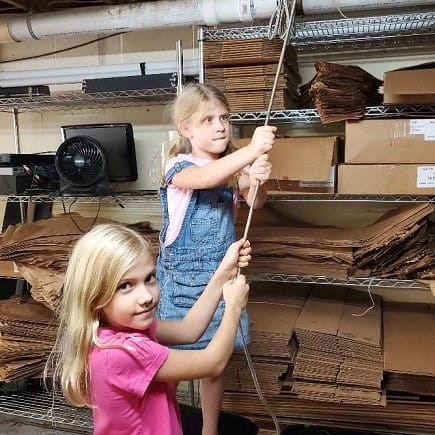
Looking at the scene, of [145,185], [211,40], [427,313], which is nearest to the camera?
[211,40]

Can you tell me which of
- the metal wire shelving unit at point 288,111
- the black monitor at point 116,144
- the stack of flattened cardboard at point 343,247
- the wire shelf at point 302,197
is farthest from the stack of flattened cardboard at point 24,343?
the stack of flattened cardboard at point 343,247

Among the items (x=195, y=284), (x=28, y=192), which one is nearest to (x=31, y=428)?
(x=28, y=192)

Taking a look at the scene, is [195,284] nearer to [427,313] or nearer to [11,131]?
[427,313]

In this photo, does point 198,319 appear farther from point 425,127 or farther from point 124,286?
point 425,127

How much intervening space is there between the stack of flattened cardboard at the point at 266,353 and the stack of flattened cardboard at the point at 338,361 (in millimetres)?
50

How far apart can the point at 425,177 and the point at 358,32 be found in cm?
62

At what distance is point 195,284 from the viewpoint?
150cm

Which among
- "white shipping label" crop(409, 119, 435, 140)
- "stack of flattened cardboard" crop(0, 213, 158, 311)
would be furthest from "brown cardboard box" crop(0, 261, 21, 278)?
"white shipping label" crop(409, 119, 435, 140)

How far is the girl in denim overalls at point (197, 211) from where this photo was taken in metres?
1.43

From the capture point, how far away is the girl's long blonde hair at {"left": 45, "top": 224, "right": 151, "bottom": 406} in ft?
3.22

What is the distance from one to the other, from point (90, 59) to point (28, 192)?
749 millimetres

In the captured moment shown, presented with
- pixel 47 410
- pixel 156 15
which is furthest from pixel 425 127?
pixel 47 410

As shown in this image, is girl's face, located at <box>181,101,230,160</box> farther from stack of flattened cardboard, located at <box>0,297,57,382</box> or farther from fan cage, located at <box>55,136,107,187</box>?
stack of flattened cardboard, located at <box>0,297,57,382</box>

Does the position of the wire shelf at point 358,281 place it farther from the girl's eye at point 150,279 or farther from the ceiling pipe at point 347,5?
the ceiling pipe at point 347,5
